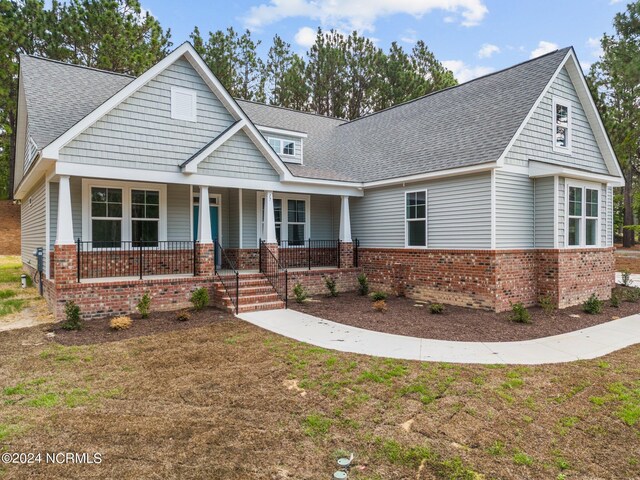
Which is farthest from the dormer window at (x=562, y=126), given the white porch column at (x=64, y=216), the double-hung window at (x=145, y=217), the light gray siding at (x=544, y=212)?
the white porch column at (x=64, y=216)

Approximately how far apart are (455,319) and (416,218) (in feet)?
12.8

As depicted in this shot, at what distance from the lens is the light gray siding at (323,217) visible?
50.8 ft

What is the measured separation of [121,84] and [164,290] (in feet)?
27.3

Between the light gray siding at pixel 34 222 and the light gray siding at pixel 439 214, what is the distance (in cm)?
996

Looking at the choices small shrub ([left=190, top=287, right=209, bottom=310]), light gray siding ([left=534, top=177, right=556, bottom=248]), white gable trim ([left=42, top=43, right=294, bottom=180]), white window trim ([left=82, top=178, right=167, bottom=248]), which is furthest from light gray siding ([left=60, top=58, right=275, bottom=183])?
light gray siding ([left=534, top=177, right=556, bottom=248])

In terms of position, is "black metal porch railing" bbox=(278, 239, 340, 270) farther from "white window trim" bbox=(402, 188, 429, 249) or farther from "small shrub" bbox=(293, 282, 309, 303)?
"white window trim" bbox=(402, 188, 429, 249)

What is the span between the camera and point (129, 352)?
22.8ft

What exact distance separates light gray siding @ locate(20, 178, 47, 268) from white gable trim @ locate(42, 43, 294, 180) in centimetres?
309

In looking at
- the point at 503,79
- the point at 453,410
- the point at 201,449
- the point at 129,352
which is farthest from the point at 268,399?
the point at 503,79

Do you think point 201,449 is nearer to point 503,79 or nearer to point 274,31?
point 503,79

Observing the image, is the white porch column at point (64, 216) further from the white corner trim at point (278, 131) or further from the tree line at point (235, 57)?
the tree line at point (235, 57)

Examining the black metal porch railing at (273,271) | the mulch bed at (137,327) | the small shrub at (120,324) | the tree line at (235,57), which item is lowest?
the mulch bed at (137,327)

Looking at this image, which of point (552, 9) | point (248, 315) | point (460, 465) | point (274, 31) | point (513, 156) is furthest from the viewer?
point (274, 31)

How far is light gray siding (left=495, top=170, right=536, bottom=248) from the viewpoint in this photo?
10.6 metres
